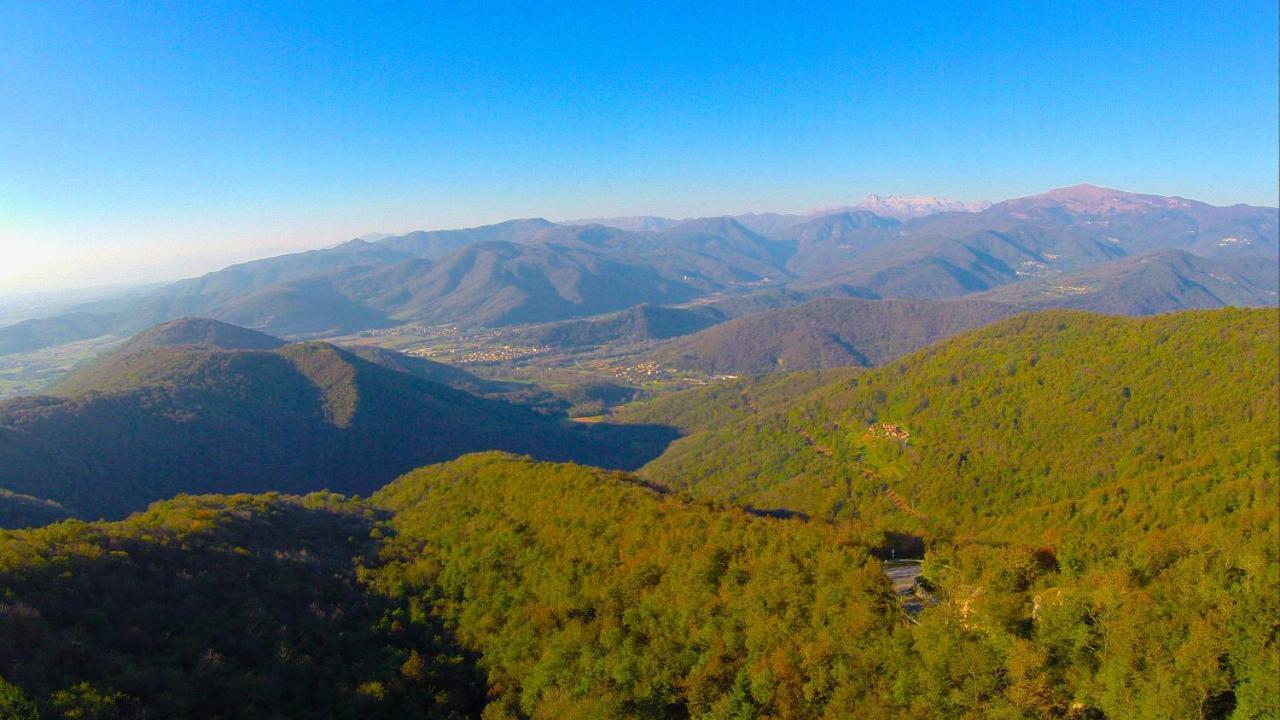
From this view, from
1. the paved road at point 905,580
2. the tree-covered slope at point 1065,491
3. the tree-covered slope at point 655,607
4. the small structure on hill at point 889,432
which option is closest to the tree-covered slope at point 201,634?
the tree-covered slope at point 655,607

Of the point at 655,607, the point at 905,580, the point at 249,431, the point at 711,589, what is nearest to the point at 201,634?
the point at 655,607

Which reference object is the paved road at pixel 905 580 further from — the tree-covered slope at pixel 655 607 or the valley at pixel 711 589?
the tree-covered slope at pixel 655 607

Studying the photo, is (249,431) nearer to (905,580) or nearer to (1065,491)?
(905,580)

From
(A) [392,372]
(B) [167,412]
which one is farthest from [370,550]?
(A) [392,372]

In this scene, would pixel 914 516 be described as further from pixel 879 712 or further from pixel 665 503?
pixel 879 712

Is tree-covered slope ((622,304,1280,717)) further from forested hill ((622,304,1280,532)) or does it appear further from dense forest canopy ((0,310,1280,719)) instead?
forested hill ((622,304,1280,532))
